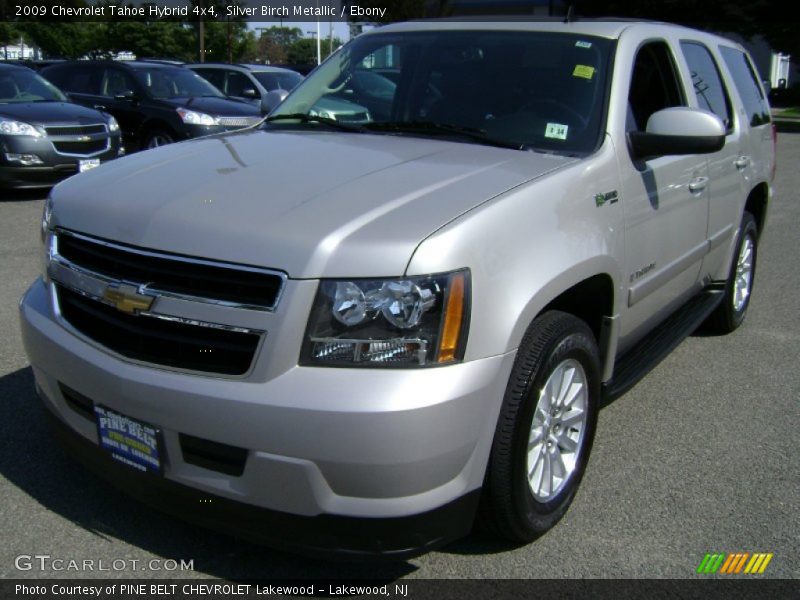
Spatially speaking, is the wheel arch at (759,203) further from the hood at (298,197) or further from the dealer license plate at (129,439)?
the dealer license plate at (129,439)

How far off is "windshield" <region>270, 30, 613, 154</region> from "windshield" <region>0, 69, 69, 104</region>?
319 inches

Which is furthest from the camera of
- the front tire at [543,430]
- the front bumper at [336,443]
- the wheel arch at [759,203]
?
the wheel arch at [759,203]

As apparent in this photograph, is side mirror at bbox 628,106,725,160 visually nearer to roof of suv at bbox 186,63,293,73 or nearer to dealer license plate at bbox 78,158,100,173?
dealer license plate at bbox 78,158,100,173

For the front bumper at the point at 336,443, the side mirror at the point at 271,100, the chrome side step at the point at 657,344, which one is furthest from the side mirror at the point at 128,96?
the front bumper at the point at 336,443

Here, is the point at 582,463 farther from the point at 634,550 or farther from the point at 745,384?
the point at 745,384

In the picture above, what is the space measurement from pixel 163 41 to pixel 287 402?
50.5m

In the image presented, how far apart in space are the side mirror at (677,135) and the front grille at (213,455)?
211 centimetres

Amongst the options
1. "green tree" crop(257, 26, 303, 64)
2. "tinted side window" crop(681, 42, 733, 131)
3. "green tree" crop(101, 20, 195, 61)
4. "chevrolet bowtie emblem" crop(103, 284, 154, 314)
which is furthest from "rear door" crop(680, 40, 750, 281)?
"green tree" crop(257, 26, 303, 64)

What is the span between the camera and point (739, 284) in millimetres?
5785

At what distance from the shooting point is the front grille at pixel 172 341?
2.58 meters

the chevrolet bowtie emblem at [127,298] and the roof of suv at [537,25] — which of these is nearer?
the chevrolet bowtie emblem at [127,298]

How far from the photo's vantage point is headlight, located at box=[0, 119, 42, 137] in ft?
33.4

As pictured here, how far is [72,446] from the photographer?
3068 millimetres

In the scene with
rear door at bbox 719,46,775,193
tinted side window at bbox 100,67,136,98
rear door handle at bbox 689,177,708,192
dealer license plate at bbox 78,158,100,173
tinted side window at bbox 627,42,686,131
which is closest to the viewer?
tinted side window at bbox 627,42,686,131
